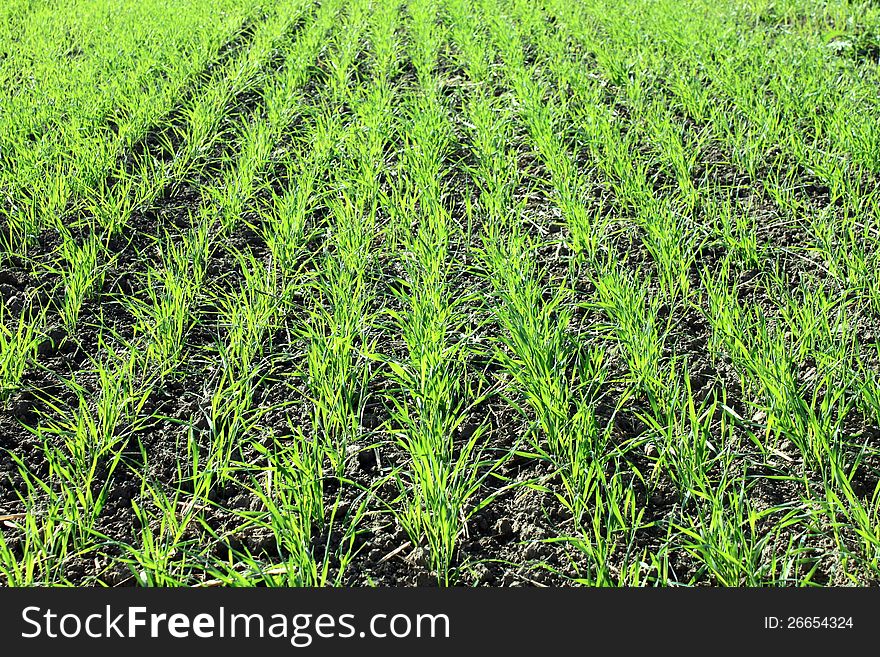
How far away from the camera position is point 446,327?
8.10 feet

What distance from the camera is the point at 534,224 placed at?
3.09 metres

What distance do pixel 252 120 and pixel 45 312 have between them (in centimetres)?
204

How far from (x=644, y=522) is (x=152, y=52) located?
15.1ft

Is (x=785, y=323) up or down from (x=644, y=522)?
up

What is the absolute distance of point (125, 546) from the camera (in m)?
1.64

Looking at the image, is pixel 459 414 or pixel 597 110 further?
pixel 597 110

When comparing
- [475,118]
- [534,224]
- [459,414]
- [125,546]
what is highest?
[475,118]

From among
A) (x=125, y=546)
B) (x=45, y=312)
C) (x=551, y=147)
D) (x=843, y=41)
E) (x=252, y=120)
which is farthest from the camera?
(x=843, y=41)

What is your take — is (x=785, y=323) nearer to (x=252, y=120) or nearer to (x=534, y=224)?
(x=534, y=224)

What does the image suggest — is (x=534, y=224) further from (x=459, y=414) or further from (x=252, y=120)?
(x=252, y=120)

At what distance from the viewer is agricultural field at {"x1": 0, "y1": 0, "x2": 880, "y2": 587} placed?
5.87ft

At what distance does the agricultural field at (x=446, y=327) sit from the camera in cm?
179

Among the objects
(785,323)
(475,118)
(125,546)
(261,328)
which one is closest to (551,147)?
(475,118)

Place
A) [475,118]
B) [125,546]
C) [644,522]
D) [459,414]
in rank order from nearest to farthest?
1. [125,546]
2. [644,522]
3. [459,414]
4. [475,118]
